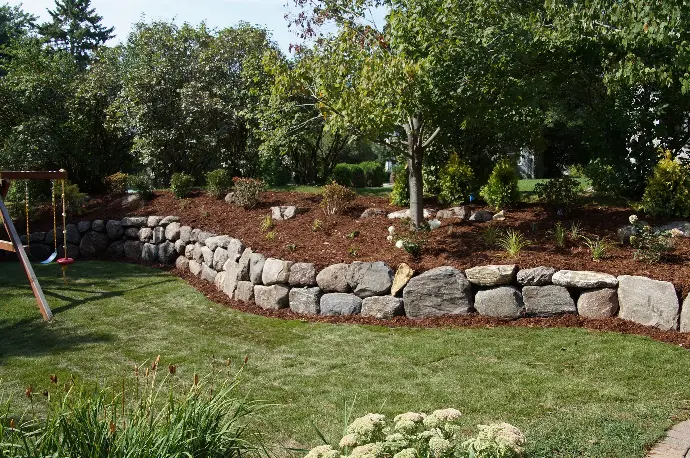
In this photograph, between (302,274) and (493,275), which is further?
(302,274)

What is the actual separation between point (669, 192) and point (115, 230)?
9636 mm

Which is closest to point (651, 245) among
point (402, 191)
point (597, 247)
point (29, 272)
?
point (597, 247)

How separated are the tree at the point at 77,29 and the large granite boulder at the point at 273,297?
42.4 meters

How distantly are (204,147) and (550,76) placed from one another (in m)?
8.11

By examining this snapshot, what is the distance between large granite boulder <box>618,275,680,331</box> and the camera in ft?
20.0

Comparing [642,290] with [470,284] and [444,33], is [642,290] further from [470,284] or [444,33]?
[444,33]

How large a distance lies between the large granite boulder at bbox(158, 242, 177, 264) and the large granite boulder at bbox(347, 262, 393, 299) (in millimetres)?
4913

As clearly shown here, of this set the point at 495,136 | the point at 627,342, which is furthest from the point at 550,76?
the point at 627,342

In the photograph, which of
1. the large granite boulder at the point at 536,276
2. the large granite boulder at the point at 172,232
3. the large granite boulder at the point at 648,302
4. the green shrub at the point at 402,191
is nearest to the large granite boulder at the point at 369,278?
the large granite boulder at the point at 536,276

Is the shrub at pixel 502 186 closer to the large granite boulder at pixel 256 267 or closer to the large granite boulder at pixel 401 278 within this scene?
the large granite boulder at pixel 401 278

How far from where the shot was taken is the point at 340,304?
24.3ft

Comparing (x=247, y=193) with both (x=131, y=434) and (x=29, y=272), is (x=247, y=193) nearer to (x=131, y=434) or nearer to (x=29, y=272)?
(x=29, y=272)

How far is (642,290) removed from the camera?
6258 mm

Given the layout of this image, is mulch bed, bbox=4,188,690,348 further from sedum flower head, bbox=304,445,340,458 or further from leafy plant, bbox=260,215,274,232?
sedum flower head, bbox=304,445,340,458
